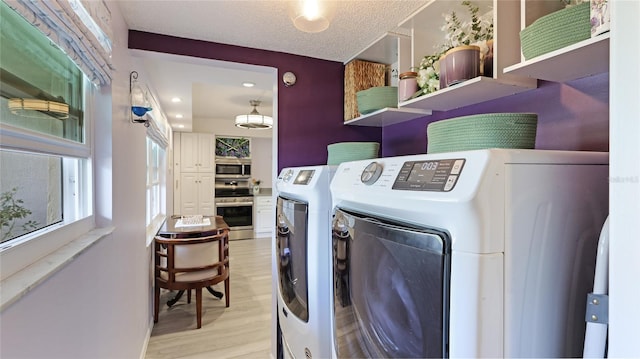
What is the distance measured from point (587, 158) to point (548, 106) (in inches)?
24.2

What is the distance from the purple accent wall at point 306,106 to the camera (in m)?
2.15

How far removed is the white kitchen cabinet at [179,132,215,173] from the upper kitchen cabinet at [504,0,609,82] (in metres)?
5.76

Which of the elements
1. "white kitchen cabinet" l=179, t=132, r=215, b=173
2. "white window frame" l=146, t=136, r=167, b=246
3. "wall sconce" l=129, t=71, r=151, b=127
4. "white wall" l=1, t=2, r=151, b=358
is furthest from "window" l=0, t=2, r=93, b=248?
"white kitchen cabinet" l=179, t=132, r=215, b=173

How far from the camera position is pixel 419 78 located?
5.07 ft

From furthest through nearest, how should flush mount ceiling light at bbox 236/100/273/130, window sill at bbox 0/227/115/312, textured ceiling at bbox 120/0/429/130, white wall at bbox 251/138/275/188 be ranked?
white wall at bbox 251/138/275/188 < flush mount ceiling light at bbox 236/100/273/130 < textured ceiling at bbox 120/0/429/130 < window sill at bbox 0/227/115/312

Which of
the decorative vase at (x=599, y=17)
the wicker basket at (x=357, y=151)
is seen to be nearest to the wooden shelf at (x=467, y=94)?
the wicker basket at (x=357, y=151)

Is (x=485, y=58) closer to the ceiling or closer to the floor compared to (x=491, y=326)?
closer to the ceiling

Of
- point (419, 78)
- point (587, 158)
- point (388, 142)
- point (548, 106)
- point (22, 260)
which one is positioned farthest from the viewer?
point (388, 142)

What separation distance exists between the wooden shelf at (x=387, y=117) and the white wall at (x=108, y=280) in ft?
4.56

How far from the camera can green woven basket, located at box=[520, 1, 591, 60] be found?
888mm
